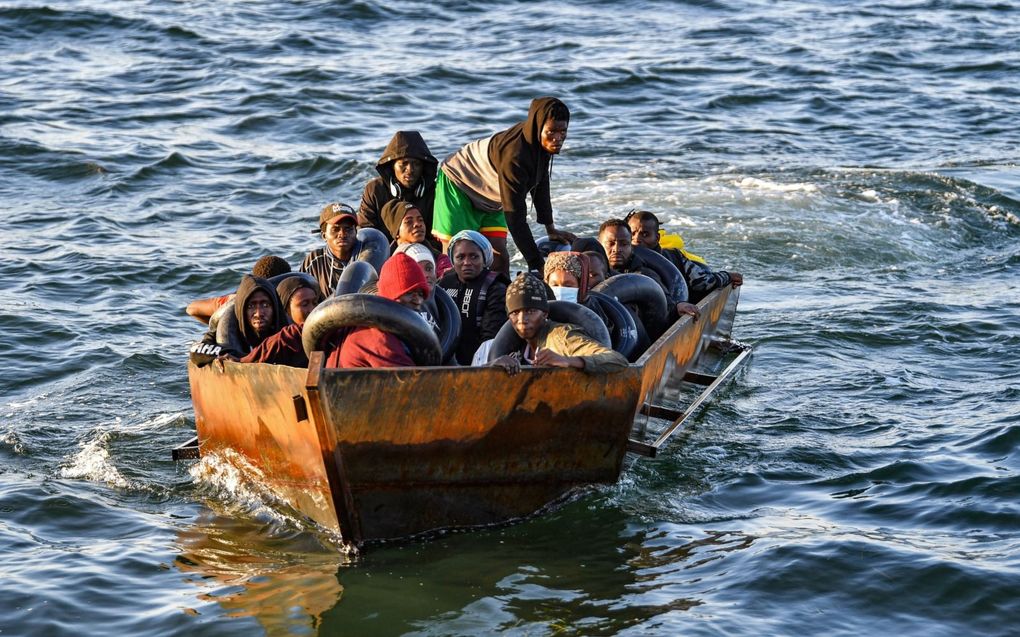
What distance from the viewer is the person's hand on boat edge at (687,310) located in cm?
977

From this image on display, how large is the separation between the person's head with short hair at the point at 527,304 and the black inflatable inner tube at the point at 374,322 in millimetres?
539

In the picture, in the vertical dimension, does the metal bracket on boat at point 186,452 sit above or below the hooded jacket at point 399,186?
below

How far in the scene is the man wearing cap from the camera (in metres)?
9.45

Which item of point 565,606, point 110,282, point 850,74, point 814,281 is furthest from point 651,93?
point 565,606

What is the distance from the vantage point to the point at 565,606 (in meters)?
6.87

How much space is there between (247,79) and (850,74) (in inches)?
429

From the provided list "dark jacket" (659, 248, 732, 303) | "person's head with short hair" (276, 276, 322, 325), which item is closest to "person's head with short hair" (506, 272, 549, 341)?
"person's head with short hair" (276, 276, 322, 325)

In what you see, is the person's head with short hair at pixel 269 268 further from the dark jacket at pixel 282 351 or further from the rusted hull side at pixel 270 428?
the dark jacket at pixel 282 351

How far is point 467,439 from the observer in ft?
23.8

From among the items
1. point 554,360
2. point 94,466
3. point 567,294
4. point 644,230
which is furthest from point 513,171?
point 94,466

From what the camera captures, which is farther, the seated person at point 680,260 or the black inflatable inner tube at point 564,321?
the seated person at point 680,260

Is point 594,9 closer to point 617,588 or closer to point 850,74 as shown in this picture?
point 850,74

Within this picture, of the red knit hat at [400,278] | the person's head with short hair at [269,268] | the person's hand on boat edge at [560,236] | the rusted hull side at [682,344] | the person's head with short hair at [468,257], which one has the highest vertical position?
the red knit hat at [400,278]

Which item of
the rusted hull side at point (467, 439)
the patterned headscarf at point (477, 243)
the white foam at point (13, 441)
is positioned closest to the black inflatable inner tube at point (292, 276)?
the patterned headscarf at point (477, 243)
